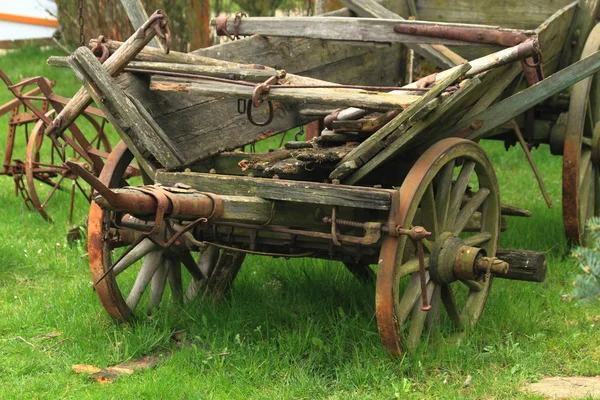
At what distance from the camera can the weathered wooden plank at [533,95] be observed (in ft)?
14.6

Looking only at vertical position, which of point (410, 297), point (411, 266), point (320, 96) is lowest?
point (410, 297)

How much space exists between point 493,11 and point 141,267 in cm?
321

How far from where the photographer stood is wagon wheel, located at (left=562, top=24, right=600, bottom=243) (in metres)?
5.39

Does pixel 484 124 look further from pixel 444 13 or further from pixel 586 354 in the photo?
pixel 444 13

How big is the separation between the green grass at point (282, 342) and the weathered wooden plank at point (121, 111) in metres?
0.85

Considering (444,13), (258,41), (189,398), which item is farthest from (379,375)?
(444,13)

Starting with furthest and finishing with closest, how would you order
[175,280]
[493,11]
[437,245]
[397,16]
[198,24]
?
[198,24]
[493,11]
[397,16]
[175,280]
[437,245]

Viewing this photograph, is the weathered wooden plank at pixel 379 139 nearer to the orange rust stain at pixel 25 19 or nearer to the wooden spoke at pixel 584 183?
the wooden spoke at pixel 584 183

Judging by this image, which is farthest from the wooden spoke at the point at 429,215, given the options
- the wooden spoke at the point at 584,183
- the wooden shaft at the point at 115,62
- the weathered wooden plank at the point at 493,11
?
the weathered wooden plank at the point at 493,11

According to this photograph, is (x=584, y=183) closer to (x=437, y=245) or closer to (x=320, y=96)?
(x=437, y=245)

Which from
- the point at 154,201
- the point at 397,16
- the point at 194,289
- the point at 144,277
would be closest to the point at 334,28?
the point at 397,16

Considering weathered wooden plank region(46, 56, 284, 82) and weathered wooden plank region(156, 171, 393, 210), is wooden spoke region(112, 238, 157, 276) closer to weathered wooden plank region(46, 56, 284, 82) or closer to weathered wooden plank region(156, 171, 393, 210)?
weathered wooden plank region(156, 171, 393, 210)

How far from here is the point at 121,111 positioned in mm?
4082

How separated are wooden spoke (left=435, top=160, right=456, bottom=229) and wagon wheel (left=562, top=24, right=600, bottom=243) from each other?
145 cm
